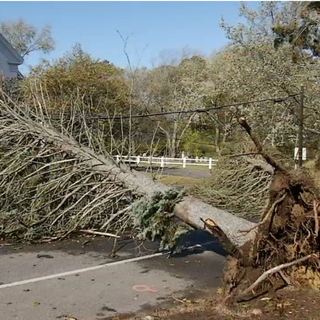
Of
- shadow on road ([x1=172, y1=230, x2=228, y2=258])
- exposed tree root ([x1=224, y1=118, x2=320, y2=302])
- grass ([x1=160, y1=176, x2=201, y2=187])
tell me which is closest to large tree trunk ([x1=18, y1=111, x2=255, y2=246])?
exposed tree root ([x1=224, y1=118, x2=320, y2=302])

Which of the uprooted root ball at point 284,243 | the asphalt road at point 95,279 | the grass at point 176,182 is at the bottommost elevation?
the asphalt road at point 95,279

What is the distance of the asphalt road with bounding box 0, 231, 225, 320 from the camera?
17.6ft

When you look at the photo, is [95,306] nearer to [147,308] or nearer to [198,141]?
[147,308]

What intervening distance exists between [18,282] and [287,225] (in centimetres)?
354

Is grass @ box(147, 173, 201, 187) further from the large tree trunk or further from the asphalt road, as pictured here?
the asphalt road

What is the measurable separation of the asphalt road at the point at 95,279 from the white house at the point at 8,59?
Answer: 18317 mm

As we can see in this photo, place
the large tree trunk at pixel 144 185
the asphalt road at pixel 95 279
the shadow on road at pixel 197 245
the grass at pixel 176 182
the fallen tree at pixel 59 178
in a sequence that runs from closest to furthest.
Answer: the asphalt road at pixel 95 279 < the large tree trunk at pixel 144 185 < the fallen tree at pixel 59 178 < the shadow on road at pixel 197 245 < the grass at pixel 176 182

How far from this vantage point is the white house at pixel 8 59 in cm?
2466

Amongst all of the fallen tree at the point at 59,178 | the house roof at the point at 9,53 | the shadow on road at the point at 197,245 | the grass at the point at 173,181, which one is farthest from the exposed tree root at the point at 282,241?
the house roof at the point at 9,53

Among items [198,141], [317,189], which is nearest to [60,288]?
[317,189]

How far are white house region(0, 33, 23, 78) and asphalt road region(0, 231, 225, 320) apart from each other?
18317 millimetres

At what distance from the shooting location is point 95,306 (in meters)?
5.41

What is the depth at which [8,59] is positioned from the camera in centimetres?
2508

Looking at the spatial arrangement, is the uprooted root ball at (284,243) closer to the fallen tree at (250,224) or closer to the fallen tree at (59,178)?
the fallen tree at (250,224)
